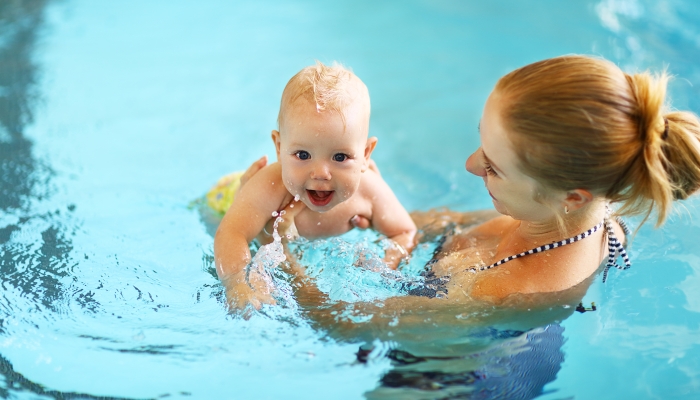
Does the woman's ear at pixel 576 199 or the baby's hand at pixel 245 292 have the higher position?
the woman's ear at pixel 576 199

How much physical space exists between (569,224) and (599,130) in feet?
1.28

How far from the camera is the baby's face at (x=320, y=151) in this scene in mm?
1965

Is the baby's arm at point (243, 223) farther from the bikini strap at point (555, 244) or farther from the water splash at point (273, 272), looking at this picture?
the bikini strap at point (555, 244)

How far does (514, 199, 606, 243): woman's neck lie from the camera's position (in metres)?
1.88

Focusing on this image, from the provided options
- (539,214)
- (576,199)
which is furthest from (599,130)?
(539,214)

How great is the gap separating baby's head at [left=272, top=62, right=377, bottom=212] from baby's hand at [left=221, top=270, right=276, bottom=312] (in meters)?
0.30

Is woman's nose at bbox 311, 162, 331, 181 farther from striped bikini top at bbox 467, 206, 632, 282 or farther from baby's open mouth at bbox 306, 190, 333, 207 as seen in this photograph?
striped bikini top at bbox 467, 206, 632, 282

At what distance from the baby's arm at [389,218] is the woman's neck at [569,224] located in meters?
0.51

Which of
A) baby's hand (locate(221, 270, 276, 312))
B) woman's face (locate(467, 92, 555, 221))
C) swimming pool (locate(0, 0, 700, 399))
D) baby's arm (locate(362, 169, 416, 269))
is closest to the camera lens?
woman's face (locate(467, 92, 555, 221))

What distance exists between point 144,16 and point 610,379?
421 cm

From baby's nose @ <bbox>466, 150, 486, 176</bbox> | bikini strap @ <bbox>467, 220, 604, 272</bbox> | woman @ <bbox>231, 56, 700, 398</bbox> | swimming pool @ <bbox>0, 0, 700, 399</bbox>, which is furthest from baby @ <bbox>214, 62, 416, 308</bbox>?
bikini strap @ <bbox>467, 220, 604, 272</bbox>

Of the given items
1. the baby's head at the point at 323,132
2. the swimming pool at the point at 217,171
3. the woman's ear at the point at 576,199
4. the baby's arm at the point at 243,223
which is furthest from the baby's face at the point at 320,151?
the woman's ear at the point at 576,199

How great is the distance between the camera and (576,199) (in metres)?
1.76

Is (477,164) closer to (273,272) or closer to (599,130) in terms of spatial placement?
(599,130)
